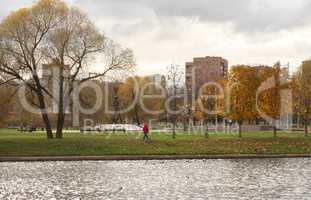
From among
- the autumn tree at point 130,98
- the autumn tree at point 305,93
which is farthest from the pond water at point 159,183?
the autumn tree at point 130,98

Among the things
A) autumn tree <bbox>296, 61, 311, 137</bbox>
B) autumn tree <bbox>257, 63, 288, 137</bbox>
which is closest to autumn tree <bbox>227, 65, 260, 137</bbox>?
autumn tree <bbox>257, 63, 288, 137</bbox>

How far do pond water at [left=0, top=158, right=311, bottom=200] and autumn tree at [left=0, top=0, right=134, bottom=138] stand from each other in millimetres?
19474

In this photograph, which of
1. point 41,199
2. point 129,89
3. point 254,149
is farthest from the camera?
point 129,89

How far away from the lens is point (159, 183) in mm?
19828

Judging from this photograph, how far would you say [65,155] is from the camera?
36312mm

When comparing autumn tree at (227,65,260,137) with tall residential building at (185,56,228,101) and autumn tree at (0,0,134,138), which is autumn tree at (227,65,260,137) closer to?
autumn tree at (0,0,134,138)

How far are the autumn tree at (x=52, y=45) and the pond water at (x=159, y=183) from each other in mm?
19474

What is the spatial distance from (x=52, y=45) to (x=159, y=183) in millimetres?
28773

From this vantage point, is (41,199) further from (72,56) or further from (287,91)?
(287,91)

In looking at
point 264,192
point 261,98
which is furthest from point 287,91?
point 264,192

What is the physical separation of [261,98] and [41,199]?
39.5m

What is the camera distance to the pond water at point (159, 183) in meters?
16.4

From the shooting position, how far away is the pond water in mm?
16438

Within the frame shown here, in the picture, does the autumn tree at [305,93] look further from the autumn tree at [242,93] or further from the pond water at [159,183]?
the pond water at [159,183]
